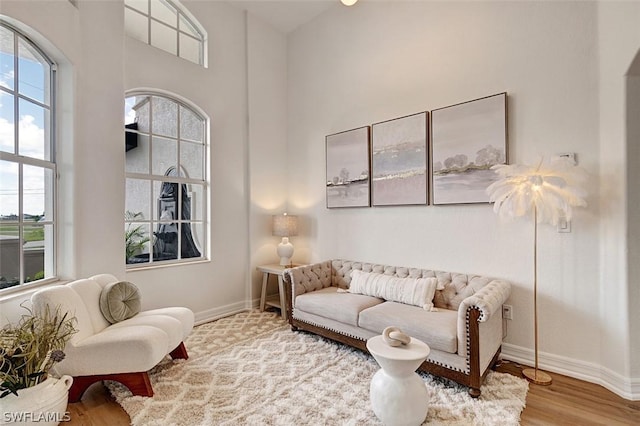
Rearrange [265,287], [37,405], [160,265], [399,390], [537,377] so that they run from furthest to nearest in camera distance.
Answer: [265,287], [160,265], [537,377], [399,390], [37,405]

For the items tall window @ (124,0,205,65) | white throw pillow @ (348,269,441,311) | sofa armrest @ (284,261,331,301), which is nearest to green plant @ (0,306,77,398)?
sofa armrest @ (284,261,331,301)

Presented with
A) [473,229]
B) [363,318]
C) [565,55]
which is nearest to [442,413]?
[363,318]

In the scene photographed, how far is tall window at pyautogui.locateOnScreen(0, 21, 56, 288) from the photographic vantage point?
2.31 meters

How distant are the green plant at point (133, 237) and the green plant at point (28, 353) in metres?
1.52

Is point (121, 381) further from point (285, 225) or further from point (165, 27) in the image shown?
point (165, 27)

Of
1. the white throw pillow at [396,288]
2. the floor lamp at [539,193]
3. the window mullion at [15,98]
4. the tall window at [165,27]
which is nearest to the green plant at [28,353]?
the window mullion at [15,98]

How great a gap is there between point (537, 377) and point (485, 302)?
885mm

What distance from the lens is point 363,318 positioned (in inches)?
111

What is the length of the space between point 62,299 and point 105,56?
7.34 ft

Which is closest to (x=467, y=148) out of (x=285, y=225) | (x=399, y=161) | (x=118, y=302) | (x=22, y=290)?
(x=399, y=161)

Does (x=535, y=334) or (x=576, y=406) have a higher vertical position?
(x=535, y=334)

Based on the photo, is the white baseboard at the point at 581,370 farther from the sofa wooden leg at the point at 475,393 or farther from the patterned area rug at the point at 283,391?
the sofa wooden leg at the point at 475,393

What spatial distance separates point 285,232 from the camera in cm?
436

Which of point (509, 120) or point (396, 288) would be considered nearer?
point (509, 120)
